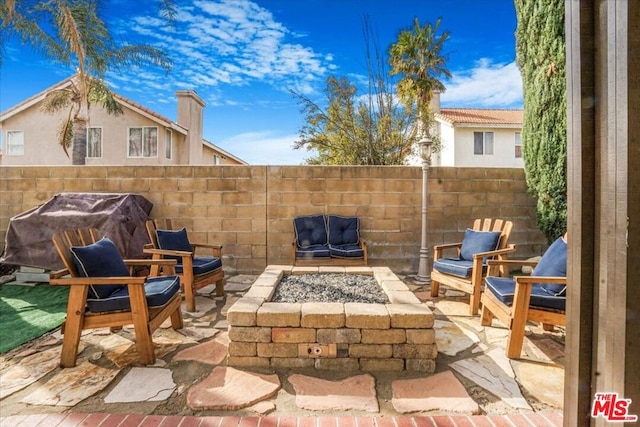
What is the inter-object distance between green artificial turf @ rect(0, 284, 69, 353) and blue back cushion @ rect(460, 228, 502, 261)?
4.03 m

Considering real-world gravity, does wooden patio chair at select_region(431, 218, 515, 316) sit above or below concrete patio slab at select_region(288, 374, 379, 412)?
above

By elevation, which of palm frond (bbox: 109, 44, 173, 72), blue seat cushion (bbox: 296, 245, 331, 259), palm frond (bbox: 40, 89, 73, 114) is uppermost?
palm frond (bbox: 109, 44, 173, 72)

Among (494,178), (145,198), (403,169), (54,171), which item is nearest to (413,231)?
(403,169)

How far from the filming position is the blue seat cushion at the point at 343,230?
4.67m

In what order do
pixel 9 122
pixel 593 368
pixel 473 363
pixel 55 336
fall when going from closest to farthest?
pixel 593 368, pixel 473 363, pixel 55 336, pixel 9 122

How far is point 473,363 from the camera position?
2.19 meters

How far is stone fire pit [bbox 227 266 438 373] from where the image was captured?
2090 millimetres

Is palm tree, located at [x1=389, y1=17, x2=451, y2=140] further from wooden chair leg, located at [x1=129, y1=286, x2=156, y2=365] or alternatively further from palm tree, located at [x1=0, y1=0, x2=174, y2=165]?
wooden chair leg, located at [x1=129, y1=286, x2=156, y2=365]

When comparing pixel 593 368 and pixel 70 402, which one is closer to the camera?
pixel 593 368

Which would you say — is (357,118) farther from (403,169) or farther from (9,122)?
(9,122)

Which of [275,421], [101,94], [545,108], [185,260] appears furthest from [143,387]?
[101,94]

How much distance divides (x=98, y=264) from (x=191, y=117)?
11.8 meters

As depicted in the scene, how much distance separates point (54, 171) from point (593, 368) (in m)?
6.23

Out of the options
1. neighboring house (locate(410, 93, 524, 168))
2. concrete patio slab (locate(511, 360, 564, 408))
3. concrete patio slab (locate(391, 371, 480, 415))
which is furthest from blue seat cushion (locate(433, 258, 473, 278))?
neighboring house (locate(410, 93, 524, 168))
